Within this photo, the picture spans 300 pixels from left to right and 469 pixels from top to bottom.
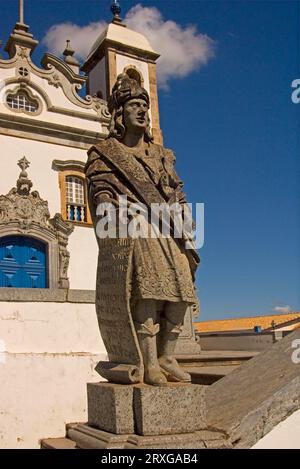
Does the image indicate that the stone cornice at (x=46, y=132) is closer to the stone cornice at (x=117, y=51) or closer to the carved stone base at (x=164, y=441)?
the stone cornice at (x=117, y=51)

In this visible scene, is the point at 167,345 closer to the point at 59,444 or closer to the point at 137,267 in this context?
the point at 137,267

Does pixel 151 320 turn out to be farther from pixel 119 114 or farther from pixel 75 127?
pixel 75 127

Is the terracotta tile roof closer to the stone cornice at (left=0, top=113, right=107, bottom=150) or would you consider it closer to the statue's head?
the stone cornice at (left=0, top=113, right=107, bottom=150)

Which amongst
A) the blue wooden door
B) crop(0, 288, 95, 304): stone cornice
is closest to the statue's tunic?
crop(0, 288, 95, 304): stone cornice

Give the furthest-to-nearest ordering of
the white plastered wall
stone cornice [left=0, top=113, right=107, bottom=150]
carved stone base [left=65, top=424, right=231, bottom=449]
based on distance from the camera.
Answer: stone cornice [left=0, top=113, right=107, bottom=150] → the white plastered wall → carved stone base [left=65, top=424, right=231, bottom=449]

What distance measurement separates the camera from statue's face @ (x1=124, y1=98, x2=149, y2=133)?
414 centimetres

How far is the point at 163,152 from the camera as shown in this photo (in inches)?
169

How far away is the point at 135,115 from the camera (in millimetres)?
4148

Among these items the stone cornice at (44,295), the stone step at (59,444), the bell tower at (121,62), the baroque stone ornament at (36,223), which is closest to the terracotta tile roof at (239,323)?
the bell tower at (121,62)

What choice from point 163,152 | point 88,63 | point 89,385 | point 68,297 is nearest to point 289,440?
point 89,385

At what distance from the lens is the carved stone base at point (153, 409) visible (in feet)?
11.1

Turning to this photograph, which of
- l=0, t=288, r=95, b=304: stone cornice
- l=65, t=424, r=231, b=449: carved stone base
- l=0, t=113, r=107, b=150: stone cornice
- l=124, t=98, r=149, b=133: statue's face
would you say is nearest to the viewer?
l=65, t=424, r=231, b=449: carved stone base

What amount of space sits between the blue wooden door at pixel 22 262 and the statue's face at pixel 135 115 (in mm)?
11002

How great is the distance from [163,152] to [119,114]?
0.46m
